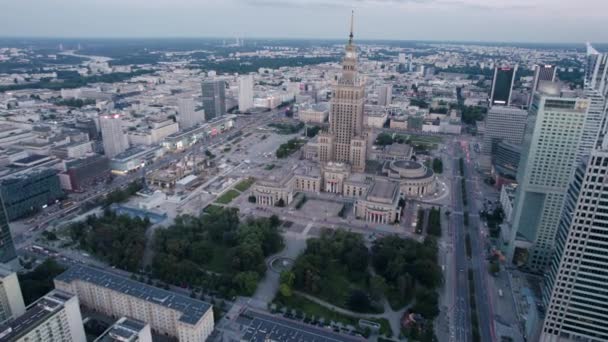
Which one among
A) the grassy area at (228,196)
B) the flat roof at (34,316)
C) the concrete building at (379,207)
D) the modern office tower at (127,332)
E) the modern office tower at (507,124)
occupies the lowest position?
the grassy area at (228,196)

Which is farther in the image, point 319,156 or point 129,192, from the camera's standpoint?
point 319,156

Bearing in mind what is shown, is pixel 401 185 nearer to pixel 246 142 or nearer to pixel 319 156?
pixel 319 156

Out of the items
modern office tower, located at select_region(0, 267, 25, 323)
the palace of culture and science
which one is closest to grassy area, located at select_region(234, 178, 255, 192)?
the palace of culture and science

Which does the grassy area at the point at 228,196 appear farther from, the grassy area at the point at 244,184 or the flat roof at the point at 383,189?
the flat roof at the point at 383,189

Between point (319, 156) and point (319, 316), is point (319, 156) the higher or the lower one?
the higher one

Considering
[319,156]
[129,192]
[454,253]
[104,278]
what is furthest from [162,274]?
[319,156]

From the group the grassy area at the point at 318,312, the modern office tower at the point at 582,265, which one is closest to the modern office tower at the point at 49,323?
the grassy area at the point at 318,312

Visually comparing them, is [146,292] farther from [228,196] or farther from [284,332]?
[228,196]
